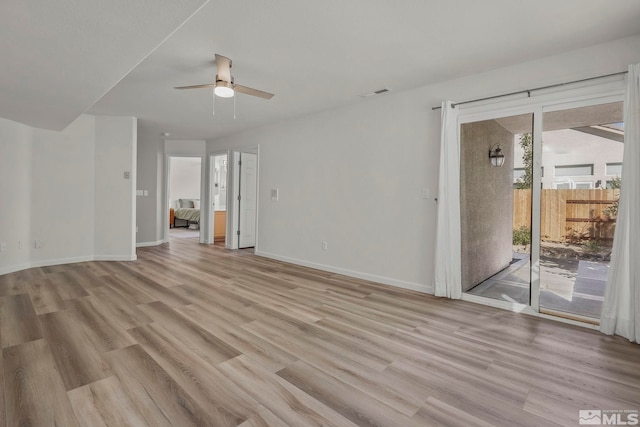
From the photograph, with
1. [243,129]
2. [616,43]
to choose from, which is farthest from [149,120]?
[616,43]

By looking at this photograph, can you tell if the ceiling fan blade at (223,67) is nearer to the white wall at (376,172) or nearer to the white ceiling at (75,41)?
the white ceiling at (75,41)

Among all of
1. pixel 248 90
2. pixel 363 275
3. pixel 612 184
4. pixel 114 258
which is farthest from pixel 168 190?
pixel 612 184

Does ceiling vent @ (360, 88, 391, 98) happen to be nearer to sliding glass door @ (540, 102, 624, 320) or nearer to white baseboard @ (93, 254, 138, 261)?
sliding glass door @ (540, 102, 624, 320)

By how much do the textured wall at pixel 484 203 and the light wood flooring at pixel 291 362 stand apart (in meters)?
0.91

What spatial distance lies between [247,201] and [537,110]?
18.3 ft

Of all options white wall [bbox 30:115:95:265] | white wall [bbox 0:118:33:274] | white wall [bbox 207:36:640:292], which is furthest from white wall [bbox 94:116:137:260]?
white wall [bbox 207:36:640:292]

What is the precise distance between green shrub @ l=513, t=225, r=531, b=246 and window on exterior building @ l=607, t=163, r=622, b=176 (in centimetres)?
82

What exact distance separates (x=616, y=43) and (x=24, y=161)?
7.32 metres

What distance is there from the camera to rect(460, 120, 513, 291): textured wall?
367cm

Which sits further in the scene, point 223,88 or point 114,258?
point 114,258

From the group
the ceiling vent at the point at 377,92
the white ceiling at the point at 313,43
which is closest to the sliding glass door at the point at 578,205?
the white ceiling at the point at 313,43

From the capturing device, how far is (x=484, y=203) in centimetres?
405

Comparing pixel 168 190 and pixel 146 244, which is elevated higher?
pixel 168 190

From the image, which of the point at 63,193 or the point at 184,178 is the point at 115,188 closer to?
the point at 63,193
